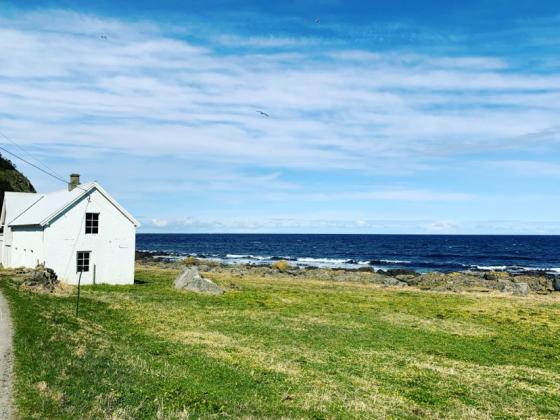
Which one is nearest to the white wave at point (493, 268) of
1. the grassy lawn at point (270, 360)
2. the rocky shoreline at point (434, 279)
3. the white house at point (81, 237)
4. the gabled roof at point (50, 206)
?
the rocky shoreline at point (434, 279)

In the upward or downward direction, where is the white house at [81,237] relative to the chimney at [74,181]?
downward

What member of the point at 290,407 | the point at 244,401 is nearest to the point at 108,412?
the point at 244,401

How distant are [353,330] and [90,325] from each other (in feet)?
43.5

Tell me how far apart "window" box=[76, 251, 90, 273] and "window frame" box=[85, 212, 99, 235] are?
1763 mm

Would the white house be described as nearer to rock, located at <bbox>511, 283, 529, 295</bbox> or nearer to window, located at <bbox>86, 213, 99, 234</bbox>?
window, located at <bbox>86, 213, 99, 234</bbox>

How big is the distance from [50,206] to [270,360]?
108 feet

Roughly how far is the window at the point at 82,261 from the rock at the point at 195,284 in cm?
764

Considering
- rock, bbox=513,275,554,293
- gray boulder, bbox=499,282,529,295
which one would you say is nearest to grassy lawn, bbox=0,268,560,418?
gray boulder, bbox=499,282,529,295

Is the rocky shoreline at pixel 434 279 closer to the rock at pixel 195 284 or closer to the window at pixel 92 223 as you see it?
the rock at pixel 195 284

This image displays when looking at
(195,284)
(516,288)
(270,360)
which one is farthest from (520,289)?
(270,360)

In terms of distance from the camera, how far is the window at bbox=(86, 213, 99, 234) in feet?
141

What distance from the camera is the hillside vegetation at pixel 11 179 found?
87069 millimetres

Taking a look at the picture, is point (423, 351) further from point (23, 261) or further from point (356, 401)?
point (23, 261)

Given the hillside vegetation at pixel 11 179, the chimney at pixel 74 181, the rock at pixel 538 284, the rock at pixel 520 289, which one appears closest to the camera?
the chimney at pixel 74 181
